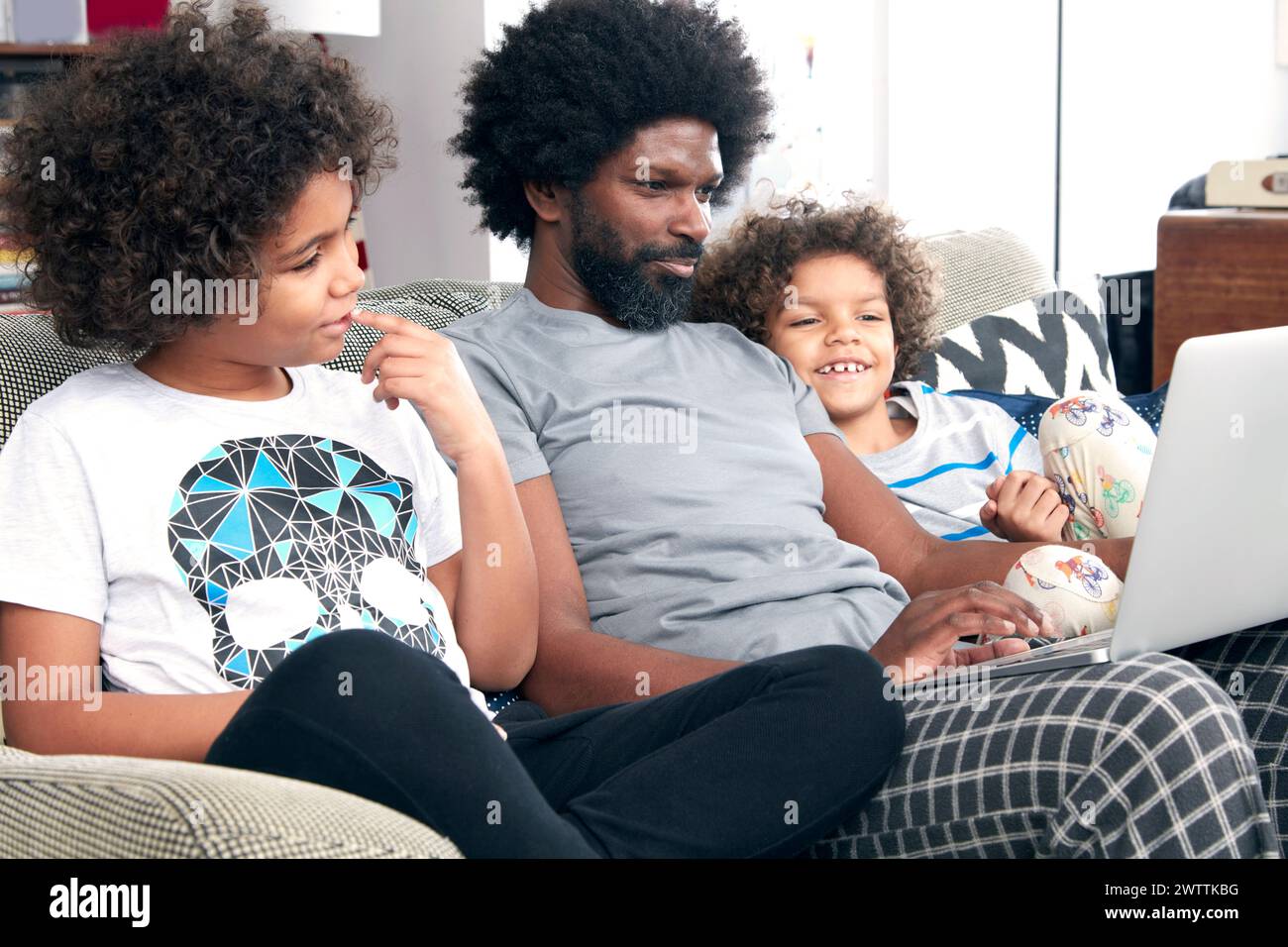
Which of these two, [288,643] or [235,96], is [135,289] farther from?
[288,643]

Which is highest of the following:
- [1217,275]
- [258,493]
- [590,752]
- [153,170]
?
[153,170]

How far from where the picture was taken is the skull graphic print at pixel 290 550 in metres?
1.08

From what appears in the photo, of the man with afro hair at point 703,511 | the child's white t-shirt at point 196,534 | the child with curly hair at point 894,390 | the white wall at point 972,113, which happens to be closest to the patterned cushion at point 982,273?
the child with curly hair at point 894,390

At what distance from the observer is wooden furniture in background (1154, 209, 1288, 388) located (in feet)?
7.95

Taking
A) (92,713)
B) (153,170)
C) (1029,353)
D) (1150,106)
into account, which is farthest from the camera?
(1150,106)

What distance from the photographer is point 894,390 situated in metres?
1.88

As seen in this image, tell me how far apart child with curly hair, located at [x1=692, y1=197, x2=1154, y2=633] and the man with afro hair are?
10 centimetres

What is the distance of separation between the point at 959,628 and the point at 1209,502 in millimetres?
269

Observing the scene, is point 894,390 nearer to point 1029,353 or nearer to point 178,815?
point 1029,353

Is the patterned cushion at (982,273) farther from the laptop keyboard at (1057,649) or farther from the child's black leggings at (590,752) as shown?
the child's black leggings at (590,752)

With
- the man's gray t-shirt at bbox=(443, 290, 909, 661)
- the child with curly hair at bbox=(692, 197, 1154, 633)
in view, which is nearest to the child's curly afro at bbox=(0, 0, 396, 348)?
the man's gray t-shirt at bbox=(443, 290, 909, 661)

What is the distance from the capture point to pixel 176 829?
0.74m

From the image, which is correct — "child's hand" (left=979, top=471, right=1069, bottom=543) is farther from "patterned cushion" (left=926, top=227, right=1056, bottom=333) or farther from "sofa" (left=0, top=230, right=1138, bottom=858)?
"sofa" (left=0, top=230, right=1138, bottom=858)

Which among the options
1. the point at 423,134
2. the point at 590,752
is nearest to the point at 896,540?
the point at 590,752
